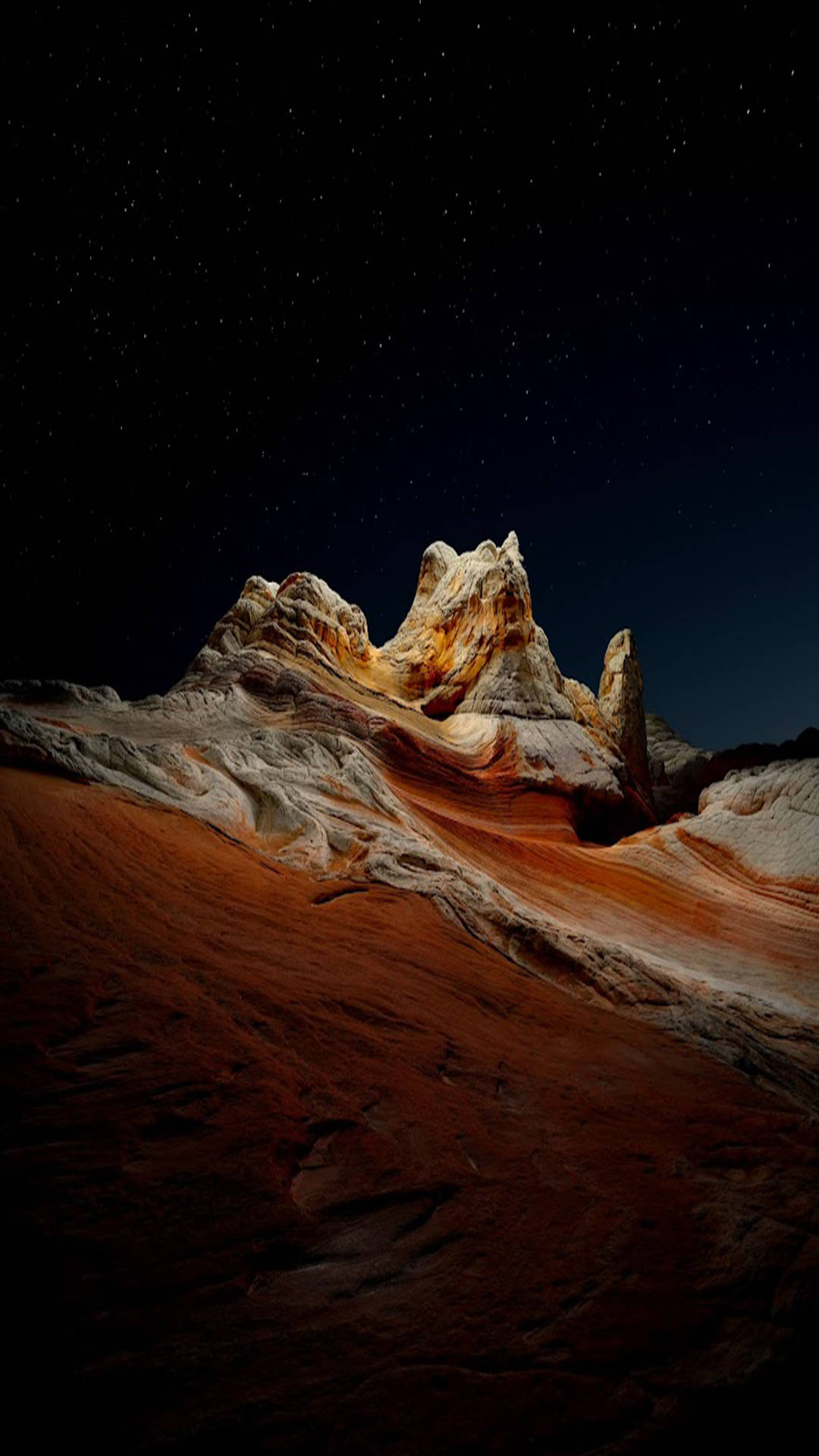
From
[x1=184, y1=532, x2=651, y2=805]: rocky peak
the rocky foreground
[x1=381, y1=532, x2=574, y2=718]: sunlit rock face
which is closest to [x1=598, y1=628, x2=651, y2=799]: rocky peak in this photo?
[x1=184, y1=532, x2=651, y2=805]: rocky peak

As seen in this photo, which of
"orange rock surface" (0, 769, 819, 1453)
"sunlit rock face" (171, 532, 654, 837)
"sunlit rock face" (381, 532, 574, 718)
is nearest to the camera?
"orange rock surface" (0, 769, 819, 1453)

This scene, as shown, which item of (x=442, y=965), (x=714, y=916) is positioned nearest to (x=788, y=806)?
(x=714, y=916)

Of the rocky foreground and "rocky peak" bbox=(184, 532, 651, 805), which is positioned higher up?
"rocky peak" bbox=(184, 532, 651, 805)

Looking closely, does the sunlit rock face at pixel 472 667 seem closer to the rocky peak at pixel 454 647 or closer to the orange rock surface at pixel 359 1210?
the rocky peak at pixel 454 647

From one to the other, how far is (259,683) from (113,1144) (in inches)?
550

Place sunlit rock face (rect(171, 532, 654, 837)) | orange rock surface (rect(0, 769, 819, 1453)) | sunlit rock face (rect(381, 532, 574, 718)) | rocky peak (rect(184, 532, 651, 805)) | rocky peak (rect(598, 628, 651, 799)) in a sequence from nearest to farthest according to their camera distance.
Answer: orange rock surface (rect(0, 769, 819, 1453))
sunlit rock face (rect(171, 532, 654, 837))
rocky peak (rect(184, 532, 651, 805))
sunlit rock face (rect(381, 532, 574, 718))
rocky peak (rect(598, 628, 651, 799))

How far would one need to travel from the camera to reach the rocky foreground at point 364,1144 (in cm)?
169

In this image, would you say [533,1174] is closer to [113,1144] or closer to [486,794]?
[113,1144]

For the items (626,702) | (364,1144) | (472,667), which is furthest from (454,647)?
(364,1144)

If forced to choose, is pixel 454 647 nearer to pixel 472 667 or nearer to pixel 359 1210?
pixel 472 667

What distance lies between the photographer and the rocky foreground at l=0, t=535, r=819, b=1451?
1.69 meters

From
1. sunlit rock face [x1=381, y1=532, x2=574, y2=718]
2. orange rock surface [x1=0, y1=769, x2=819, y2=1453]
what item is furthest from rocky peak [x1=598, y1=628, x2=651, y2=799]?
orange rock surface [x1=0, y1=769, x2=819, y2=1453]

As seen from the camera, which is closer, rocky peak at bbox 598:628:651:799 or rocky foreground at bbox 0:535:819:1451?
rocky foreground at bbox 0:535:819:1451

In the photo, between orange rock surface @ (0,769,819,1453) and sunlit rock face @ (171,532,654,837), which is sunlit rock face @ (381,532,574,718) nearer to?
sunlit rock face @ (171,532,654,837)
